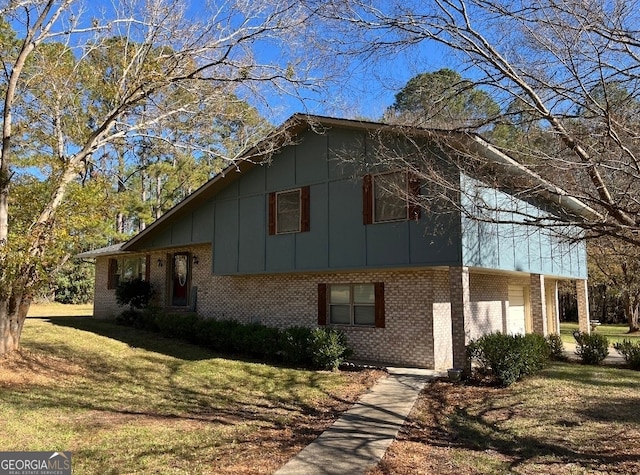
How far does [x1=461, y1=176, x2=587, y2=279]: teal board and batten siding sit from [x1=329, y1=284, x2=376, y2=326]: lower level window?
3338 mm

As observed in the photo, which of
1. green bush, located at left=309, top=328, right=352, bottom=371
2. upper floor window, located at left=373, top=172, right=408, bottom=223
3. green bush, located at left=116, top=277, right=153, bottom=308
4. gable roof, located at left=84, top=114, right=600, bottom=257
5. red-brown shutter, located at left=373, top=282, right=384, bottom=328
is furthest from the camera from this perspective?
green bush, located at left=116, top=277, right=153, bottom=308

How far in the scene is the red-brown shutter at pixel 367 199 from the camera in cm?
1227

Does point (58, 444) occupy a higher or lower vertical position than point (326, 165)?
lower

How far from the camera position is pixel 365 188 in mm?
12445

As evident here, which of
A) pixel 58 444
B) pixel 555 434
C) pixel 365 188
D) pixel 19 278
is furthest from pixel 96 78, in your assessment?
pixel 555 434

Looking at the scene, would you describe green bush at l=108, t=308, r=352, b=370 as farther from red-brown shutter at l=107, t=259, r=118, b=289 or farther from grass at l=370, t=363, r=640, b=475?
red-brown shutter at l=107, t=259, r=118, b=289

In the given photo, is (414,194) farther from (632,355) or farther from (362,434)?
(632,355)

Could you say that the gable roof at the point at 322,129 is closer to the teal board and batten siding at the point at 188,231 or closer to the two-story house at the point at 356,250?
the two-story house at the point at 356,250

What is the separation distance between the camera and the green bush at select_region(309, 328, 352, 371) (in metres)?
12.1

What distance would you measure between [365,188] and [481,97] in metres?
5.37

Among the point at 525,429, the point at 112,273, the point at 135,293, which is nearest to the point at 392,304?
the point at 525,429

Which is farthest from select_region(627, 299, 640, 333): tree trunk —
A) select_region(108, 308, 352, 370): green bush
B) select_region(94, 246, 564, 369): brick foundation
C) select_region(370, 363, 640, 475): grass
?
select_region(108, 308, 352, 370): green bush

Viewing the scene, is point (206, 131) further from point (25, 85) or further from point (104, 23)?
point (25, 85)

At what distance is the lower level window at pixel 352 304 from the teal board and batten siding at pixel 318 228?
4.42 feet
